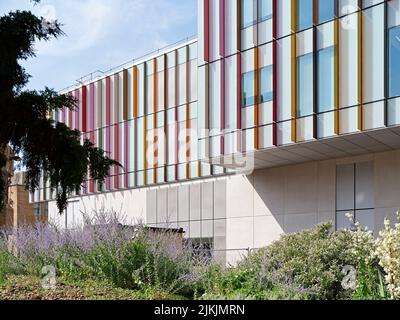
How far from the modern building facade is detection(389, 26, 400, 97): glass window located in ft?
0.11

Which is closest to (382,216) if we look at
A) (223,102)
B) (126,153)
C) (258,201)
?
(258,201)

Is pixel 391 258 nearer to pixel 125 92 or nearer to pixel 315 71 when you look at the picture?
pixel 315 71

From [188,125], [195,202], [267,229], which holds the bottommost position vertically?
[267,229]

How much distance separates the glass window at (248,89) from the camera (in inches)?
928

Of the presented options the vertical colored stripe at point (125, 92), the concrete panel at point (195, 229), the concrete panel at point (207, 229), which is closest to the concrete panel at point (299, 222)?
the concrete panel at point (207, 229)

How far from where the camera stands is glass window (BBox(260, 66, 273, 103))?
22.9m

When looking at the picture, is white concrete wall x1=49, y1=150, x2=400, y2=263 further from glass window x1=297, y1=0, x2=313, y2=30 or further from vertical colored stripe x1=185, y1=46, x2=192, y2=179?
glass window x1=297, y1=0, x2=313, y2=30

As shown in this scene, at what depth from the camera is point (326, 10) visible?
21422 mm

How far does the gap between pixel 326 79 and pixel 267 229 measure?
768cm

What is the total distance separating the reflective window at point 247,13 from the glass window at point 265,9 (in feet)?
1.43

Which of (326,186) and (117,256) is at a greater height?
(326,186)

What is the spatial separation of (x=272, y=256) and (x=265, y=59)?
47.6 feet

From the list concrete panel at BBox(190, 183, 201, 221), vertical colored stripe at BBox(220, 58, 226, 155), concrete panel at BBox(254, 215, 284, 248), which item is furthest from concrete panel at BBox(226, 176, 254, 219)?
vertical colored stripe at BBox(220, 58, 226, 155)
